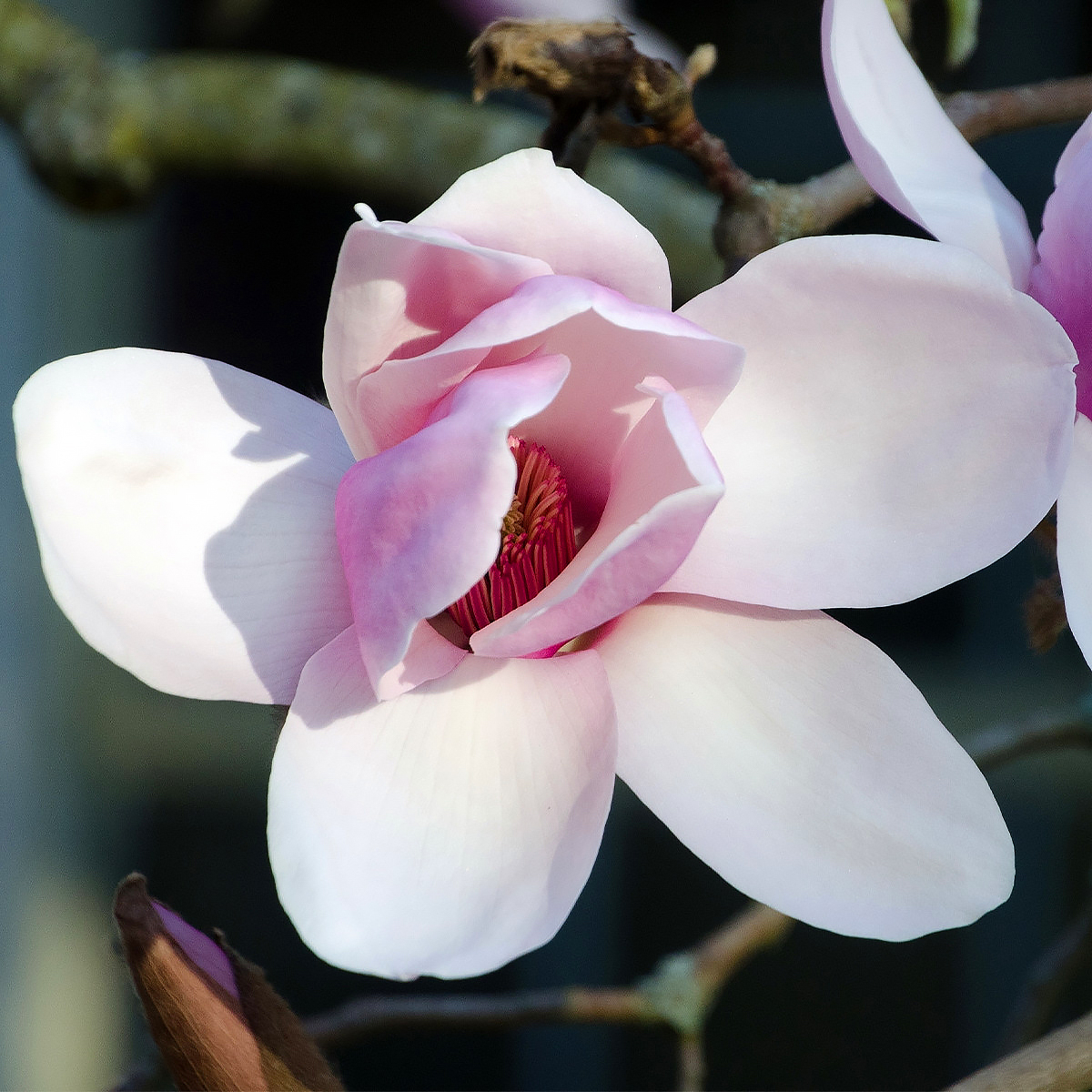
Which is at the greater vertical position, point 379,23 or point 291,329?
point 379,23

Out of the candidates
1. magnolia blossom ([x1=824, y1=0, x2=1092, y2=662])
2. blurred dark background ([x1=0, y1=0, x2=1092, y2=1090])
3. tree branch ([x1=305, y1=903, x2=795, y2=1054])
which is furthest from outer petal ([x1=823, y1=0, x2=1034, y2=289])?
blurred dark background ([x1=0, y1=0, x2=1092, y2=1090])

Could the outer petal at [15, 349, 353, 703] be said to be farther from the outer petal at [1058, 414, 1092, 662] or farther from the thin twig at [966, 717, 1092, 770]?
the thin twig at [966, 717, 1092, 770]

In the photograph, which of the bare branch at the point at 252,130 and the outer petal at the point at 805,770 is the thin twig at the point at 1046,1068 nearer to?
the outer petal at the point at 805,770

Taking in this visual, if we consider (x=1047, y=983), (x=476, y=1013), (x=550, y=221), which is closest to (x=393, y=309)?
(x=550, y=221)

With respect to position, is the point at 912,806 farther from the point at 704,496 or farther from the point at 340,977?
the point at 340,977

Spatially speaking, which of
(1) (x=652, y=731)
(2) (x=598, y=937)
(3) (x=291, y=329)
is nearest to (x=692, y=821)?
(1) (x=652, y=731)

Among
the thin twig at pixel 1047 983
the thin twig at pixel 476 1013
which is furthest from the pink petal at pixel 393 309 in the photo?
the thin twig at pixel 1047 983
